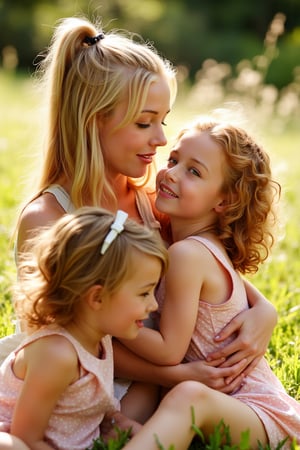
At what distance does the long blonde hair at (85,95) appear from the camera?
3318 millimetres

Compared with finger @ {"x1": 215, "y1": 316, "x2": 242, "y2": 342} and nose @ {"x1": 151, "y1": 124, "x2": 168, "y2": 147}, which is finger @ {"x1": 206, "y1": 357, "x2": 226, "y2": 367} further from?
nose @ {"x1": 151, "y1": 124, "x2": 168, "y2": 147}

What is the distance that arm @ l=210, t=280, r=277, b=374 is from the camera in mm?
3090

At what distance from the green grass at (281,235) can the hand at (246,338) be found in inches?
15.2

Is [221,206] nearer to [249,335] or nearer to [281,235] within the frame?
[249,335]

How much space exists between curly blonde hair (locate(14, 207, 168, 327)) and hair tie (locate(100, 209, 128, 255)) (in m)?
0.02

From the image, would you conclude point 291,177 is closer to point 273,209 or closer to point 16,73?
point 273,209

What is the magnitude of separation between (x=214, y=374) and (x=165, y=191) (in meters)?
0.72

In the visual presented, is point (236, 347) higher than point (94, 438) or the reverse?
higher

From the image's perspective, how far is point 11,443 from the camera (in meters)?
2.65

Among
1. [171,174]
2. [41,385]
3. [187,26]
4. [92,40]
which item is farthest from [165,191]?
[187,26]

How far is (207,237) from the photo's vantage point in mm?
3217

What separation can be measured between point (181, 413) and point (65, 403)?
39 cm

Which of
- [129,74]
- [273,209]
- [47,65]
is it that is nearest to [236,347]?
[273,209]

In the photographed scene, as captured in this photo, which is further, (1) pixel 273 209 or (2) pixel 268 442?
(1) pixel 273 209
